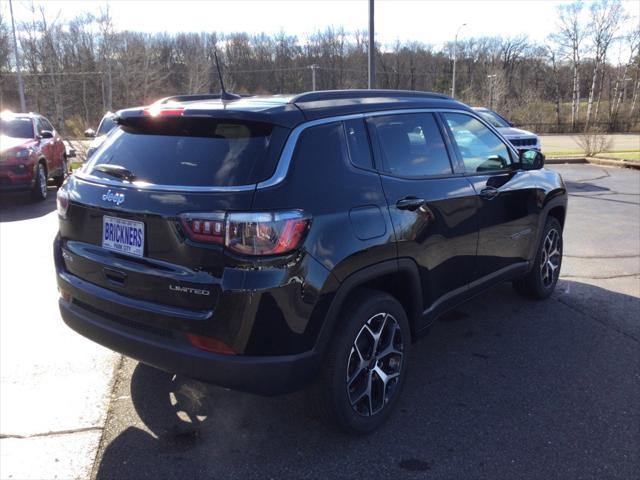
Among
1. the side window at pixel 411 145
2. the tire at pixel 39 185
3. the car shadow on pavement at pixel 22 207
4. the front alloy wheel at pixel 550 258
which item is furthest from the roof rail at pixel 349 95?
the tire at pixel 39 185

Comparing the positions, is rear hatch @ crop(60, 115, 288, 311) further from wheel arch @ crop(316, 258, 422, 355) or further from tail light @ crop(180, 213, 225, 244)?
wheel arch @ crop(316, 258, 422, 355)

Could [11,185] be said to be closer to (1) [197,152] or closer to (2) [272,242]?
→ (1) [197,152]

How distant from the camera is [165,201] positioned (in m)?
2.66

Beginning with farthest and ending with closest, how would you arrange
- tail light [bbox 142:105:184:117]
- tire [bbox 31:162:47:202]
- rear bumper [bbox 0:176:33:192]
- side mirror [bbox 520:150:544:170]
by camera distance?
tire [bbox 31:162:47:202] → rear bumper [bbox 0:176:33:192] → side mirror [bbox 520:150:544:170] → tail light [bbox 142:105:184:117]

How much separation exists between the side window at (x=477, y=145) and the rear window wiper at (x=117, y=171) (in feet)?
7.30

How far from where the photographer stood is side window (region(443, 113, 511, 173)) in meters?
4.05

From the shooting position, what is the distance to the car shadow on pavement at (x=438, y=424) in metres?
2.86

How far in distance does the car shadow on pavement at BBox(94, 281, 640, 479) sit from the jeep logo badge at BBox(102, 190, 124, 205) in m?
1.32

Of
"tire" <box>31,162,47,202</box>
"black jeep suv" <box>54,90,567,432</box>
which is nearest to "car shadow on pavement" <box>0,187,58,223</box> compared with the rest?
"tire" <box>31,162,47,202</box>

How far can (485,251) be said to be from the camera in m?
4.14

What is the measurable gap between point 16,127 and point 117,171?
10.2 metres

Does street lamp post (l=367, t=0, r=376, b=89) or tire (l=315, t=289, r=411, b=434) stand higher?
street lamp post (l=367, t=0, r=376, b=89)

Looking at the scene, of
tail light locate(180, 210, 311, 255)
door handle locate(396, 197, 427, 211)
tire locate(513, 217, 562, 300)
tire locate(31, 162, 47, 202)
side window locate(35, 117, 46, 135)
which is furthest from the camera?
side window locate(35, 117, 46, 135)

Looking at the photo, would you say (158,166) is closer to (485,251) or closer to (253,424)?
(253,424)
